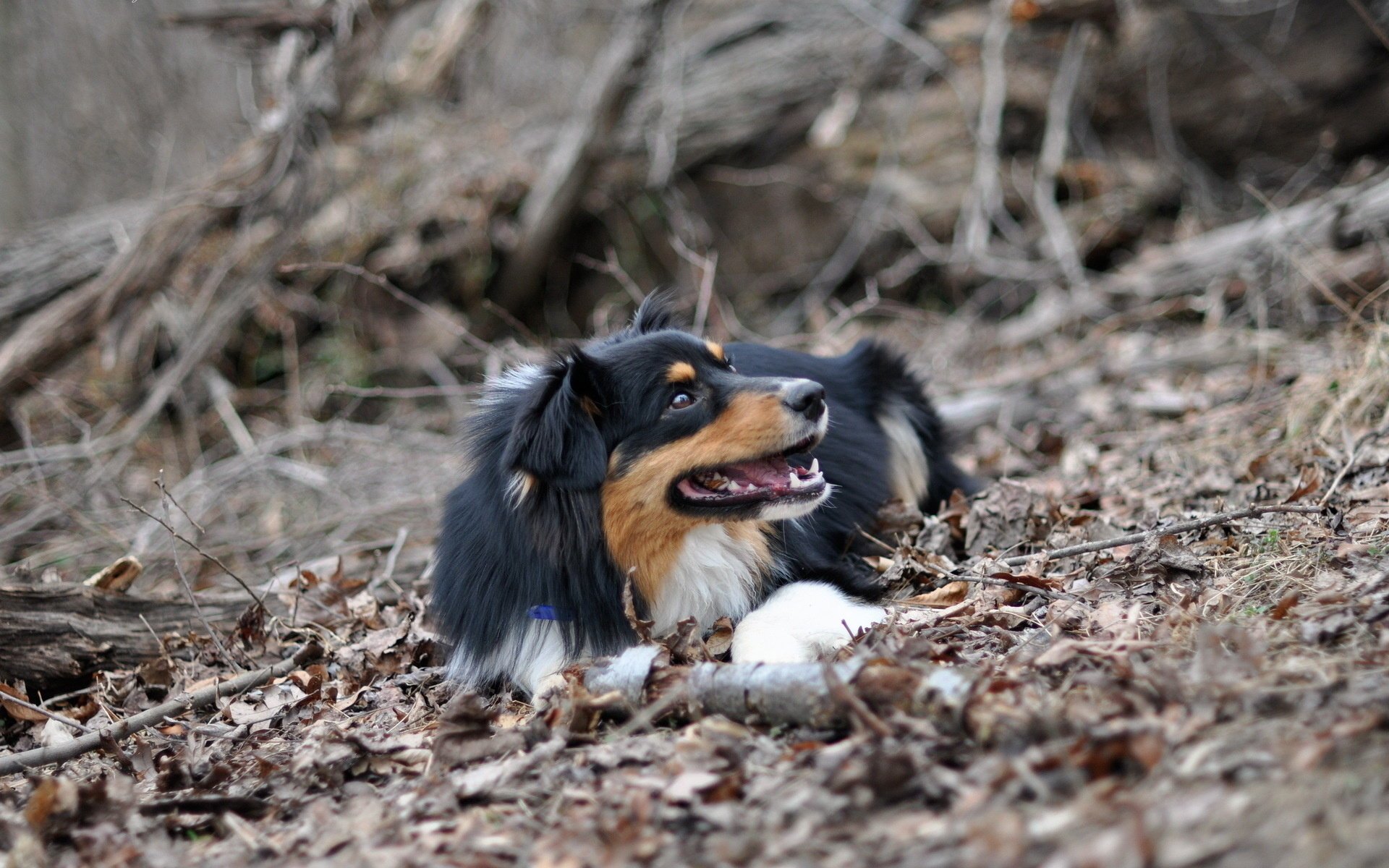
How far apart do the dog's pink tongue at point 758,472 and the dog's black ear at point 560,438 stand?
513 mm

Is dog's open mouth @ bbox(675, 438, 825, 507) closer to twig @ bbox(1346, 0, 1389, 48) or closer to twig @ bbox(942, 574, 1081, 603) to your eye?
twig @ bbox(942, 574, 1081, 603)

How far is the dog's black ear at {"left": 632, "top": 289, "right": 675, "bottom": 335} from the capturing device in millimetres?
4391

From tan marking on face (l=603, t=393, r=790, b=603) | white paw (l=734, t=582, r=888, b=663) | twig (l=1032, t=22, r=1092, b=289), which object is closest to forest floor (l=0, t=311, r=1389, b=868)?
white paw (l=734, t=582, r=888, b=663)

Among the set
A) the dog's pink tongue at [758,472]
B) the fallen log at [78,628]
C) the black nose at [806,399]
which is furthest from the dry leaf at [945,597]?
the fallen log at [78,628]

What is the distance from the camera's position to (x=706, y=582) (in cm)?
383

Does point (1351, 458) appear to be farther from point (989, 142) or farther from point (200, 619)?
point (989, 142)

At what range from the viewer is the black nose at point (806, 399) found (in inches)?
146

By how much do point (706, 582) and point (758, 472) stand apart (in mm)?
449

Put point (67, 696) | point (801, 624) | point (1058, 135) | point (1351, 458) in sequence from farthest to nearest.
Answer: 1. point (1058, 135)
2. point (1351, 458)
3. point (67, 696)
4. point (801, 624)

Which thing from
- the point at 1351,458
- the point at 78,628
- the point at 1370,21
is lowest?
the point at 78,628

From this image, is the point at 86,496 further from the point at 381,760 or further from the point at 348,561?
the point at 381,760

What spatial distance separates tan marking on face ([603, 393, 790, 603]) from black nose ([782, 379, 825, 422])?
0.14 ft

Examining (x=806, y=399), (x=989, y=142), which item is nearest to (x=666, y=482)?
(x=806, y=399)

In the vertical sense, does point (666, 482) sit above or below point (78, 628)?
above
